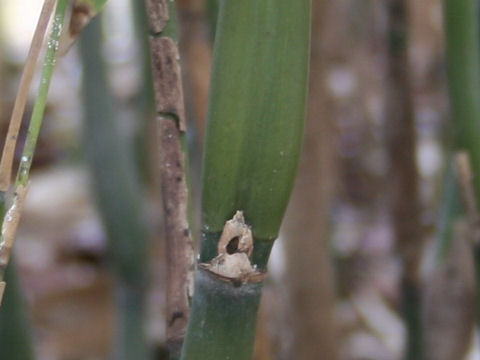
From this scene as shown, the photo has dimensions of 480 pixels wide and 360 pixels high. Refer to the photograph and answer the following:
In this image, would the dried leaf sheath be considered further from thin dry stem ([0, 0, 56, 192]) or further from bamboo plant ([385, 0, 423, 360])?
bamboo plant ([385, 0, 423, 360])

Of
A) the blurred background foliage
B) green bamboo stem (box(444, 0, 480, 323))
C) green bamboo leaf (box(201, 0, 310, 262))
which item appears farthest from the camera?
the blurred background foliage

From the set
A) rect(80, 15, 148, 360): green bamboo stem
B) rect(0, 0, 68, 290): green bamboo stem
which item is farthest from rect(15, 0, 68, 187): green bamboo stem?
rect(80, 15, 148, 360): green bamboo stem

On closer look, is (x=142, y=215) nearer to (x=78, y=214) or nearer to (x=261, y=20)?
(x=261, y=20)

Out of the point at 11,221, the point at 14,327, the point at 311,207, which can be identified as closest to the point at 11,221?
the point at 11,221

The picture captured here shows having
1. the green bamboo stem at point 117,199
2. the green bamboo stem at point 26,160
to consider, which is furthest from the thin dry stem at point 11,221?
the green bamboo stem at point 117,199

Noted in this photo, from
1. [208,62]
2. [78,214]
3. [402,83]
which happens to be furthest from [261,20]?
[78,214]

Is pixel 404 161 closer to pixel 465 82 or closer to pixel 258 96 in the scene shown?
pixel 465 82
